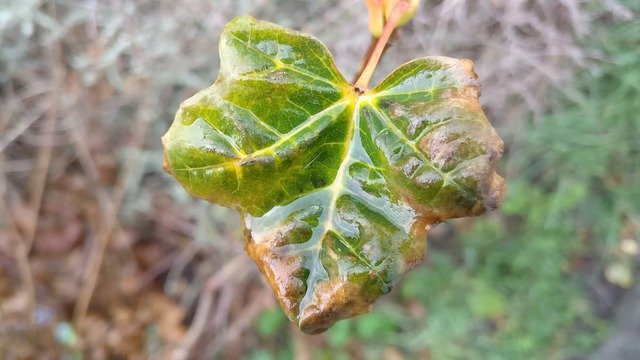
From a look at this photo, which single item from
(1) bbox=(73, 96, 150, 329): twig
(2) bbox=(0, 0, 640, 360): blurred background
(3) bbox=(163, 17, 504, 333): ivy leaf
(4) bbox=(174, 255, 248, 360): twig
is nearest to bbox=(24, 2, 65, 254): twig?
(2) bbox=(0, 0, 640, 360): blurred background

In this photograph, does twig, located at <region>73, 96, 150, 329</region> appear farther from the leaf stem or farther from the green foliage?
the leaf stem

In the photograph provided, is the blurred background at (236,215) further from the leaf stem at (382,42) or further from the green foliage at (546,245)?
the leaf stem at (382,42)

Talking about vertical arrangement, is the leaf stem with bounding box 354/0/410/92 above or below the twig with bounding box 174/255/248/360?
above

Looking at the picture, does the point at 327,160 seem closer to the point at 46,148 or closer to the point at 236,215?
the point at 236,215

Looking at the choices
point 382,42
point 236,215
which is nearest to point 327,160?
point 382,42

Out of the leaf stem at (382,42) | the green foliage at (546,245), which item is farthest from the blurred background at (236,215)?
the leaf stem at (382,42)
